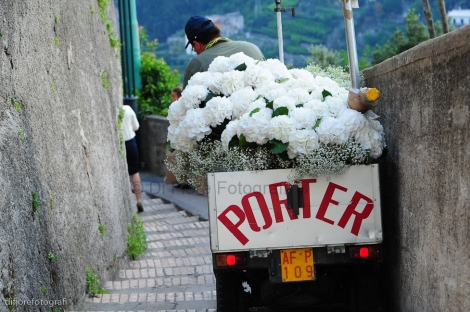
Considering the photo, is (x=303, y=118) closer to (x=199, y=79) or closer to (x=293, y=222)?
(x=293, y=222)

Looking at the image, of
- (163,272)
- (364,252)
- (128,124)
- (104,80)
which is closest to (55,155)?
(364,252)

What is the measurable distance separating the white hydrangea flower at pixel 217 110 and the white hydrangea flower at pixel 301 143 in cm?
52

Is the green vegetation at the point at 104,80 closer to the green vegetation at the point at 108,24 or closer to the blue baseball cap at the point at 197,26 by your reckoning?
the green vegetation at the point at 108,24

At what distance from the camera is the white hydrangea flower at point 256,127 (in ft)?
16.0

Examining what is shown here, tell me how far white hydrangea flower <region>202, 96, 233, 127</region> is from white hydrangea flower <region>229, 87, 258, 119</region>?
0.03m

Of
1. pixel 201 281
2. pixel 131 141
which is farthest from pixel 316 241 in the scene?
pixel 131 141

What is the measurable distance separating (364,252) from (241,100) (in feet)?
4.06

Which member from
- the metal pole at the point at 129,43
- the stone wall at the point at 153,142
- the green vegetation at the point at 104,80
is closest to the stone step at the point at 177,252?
the green vegetation at the point at 104,80

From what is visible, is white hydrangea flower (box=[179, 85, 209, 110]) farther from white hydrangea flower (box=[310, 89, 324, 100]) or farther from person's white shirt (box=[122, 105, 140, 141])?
person's white shirt (box=[122, 105, 140, 141])

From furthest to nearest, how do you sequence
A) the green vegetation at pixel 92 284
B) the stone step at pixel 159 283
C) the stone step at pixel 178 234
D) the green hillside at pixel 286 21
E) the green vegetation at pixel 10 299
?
the green hillside at pixel 286 21 → the stone step at pixel 178 234 → the stone step at pixel 159 283 → the green vegetation at pixel 92 284 → the green vegetation at pixel 10 299

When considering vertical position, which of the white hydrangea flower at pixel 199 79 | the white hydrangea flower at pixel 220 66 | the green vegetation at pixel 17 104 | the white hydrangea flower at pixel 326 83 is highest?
the white hydrangea flower at pixel 220 66

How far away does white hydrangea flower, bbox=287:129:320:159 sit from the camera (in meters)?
4.80

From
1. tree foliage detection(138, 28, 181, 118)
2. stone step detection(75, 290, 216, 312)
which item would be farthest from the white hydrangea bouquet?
tree foliage detection(138, 28, 181, 118)

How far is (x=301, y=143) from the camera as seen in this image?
4805 millimetres
